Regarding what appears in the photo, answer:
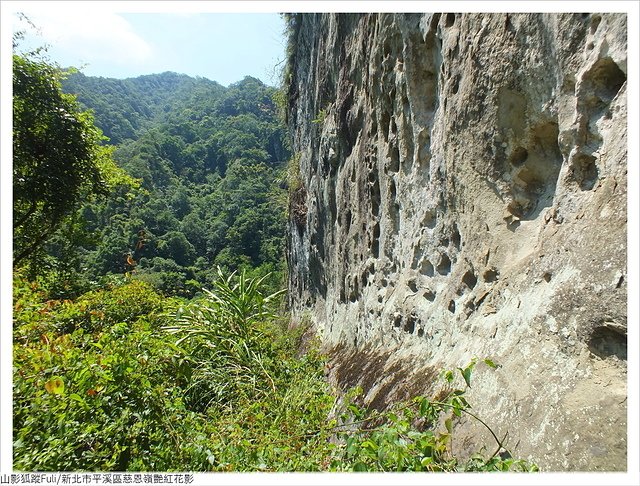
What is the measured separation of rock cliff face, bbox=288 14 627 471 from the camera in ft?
6.33

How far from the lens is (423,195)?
13.3 feet

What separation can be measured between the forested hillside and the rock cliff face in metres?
12.1

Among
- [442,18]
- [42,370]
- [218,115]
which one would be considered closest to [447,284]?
[442,18]

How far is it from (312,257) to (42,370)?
6.74m

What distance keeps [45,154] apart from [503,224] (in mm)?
8186

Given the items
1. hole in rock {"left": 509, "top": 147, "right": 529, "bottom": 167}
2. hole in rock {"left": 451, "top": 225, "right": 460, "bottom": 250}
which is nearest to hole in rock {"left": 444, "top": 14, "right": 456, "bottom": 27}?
hole in rock {"left": 509, "top": 147, "right": 529, "bottom": 167}

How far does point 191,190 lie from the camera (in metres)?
57.0

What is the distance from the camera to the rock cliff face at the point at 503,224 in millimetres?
1929

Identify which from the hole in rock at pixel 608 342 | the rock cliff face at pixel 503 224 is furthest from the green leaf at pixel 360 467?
the hole in rock at pixel 608 342

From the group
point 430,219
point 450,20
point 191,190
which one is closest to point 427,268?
point 430,219

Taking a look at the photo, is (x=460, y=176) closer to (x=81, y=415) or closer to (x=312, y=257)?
(x=81, y=415)

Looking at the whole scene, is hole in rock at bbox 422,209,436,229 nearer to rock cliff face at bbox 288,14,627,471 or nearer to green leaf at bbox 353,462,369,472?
rock cliff face at bbox 288,14,627,471

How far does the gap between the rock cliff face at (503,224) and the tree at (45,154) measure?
5.88m

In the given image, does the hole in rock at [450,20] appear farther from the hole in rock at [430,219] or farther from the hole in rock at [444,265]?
the hole in rock at [444,265]
